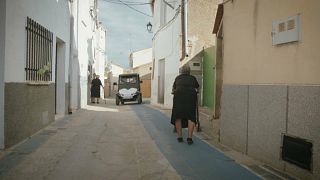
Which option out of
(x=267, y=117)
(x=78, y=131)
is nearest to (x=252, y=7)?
(x=267, y=117)

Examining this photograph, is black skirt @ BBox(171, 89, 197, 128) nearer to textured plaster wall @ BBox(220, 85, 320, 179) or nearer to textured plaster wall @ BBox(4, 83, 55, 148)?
textured plaster wall @ BBox(220, 85, 320, 179)

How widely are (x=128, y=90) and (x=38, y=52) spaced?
54.5 ft

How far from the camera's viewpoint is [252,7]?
24.9 ft

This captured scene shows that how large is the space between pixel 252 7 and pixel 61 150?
14.8 ft

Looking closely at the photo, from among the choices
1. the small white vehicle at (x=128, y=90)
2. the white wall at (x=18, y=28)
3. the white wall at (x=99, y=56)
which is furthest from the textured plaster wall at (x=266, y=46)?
the white wall at (x=99, y=56)

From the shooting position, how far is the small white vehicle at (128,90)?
85.4ft

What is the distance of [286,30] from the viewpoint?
20.6 feet

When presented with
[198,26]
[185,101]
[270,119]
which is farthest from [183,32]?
[270,119]

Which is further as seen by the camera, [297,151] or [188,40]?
[188,40]

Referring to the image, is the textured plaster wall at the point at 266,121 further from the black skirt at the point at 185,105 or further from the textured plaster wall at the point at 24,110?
the textured plaster wall at the point at 24,110

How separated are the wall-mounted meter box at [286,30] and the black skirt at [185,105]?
3.04m

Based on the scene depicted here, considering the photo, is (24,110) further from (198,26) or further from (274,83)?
(198,26)

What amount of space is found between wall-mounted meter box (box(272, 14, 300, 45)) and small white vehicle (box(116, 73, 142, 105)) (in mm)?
19659

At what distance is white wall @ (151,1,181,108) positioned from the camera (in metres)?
19.5
